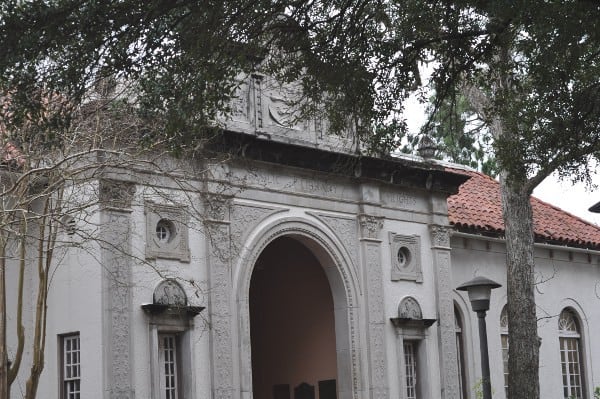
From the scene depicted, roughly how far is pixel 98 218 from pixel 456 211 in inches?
418

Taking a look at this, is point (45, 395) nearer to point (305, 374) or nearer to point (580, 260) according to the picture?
point (305, 374)

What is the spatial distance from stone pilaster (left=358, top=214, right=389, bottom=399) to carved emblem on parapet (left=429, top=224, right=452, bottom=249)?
1639mm

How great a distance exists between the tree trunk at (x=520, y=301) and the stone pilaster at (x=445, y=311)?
238 centimetres

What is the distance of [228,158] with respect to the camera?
1897cm

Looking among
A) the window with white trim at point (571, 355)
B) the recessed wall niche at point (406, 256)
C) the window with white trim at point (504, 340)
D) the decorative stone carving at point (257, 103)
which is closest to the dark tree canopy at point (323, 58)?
the decorative stone carving at point (257, 103)

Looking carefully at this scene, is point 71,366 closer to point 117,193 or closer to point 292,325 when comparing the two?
point 117,193

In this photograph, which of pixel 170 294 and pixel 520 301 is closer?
pixel 170 294

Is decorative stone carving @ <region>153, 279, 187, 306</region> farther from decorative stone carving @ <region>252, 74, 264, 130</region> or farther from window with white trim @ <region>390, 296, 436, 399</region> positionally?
window with white trim @ <region>390, 296, 436, 399</region>

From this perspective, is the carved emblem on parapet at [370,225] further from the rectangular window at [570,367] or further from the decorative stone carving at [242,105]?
the rectangular window at [570,367]

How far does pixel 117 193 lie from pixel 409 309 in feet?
24.5

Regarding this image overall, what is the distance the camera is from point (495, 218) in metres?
27.8

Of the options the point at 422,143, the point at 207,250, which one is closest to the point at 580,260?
the point at 422,143

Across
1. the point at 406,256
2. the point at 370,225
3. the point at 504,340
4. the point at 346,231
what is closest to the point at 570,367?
the point at 504,340

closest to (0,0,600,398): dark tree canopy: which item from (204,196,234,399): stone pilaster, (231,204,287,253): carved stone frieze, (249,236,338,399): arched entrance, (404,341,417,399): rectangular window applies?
(204,196,234,399): stone pilaster
